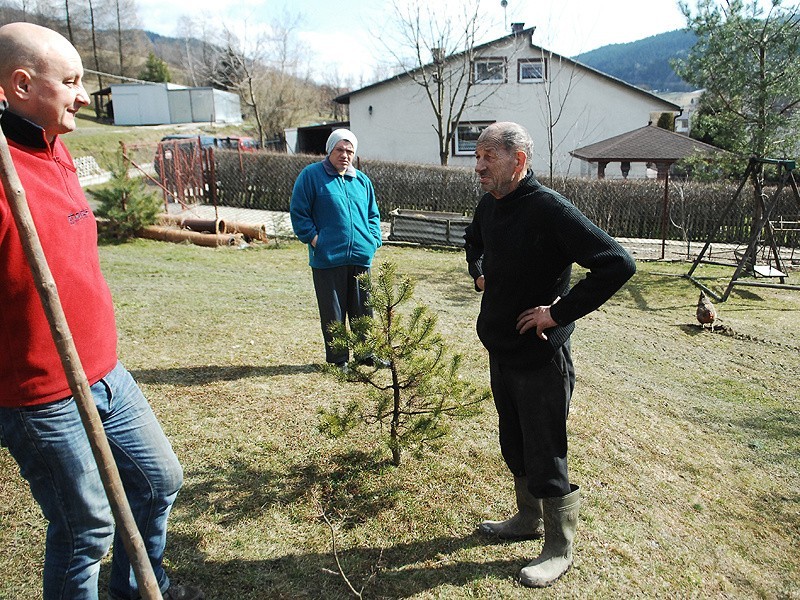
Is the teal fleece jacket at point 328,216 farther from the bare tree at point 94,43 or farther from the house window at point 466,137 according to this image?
the bare tree at point 94,43

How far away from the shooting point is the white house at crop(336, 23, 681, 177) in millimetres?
23406

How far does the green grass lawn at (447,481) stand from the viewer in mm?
2805

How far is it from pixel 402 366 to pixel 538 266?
110 centimetres

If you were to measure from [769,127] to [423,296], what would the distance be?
664 centimetres

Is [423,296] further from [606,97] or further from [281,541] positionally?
[606,97]

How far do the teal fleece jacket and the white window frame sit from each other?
20583 millimetres

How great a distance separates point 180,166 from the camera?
18500mm

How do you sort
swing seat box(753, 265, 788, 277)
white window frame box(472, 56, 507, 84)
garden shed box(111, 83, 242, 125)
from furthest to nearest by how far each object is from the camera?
garden shed box(111, 83, 242, 125) → white window frame box(472, 56, 507, 84) → swing seat box(753, 265, 788, 277)

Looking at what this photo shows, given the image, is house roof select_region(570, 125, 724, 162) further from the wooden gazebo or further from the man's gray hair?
the man's gray hair

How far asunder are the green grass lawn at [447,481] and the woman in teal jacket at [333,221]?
807mm

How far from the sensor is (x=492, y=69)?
24.3m

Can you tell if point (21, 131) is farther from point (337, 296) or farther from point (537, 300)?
point (337, 296)

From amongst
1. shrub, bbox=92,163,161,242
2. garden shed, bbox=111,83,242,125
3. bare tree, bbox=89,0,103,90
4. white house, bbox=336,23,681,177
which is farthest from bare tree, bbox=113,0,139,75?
shrub, bbox=92,163,161,242

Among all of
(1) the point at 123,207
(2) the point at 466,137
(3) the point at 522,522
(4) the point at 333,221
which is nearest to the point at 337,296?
(4) the point at 333,221
